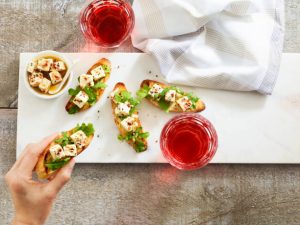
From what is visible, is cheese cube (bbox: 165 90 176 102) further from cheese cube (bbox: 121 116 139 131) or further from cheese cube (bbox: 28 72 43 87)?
cheese cube (bbox: 28 72 43 87)

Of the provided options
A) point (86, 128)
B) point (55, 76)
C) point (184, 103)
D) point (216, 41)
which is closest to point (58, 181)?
point (86, 128)

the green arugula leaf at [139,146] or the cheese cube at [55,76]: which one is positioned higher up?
the cheese cube at [55,76]

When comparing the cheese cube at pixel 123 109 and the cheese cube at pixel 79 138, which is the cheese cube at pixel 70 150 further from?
the cheese cube at pixel 123 109

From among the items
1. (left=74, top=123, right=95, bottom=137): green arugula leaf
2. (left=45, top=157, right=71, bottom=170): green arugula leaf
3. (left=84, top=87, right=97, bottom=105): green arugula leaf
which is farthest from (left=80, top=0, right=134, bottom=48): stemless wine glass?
(left=45, top=157, right=71, bottom=170): green arugula leaf

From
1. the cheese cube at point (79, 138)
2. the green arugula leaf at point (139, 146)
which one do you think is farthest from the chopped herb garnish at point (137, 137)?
the cheese cube at point (79, 138)

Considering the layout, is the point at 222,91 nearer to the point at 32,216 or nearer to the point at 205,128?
the point at 205,128
